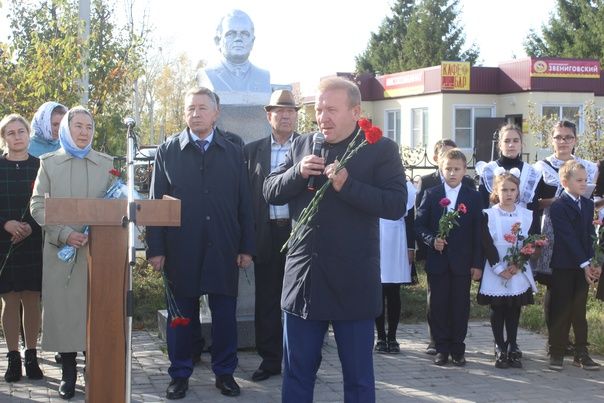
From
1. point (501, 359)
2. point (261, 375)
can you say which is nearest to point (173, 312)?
point (261, 375)

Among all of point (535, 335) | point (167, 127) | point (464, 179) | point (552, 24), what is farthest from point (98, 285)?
point (552, 24)

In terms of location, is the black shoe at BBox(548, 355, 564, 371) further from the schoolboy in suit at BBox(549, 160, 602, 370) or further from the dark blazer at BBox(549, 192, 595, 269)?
the dark blazer at BBox(549, 192, 595, 269)

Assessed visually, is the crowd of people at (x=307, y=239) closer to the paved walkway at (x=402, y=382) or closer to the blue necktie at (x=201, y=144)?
the blue necktie at (x=201, y=144)

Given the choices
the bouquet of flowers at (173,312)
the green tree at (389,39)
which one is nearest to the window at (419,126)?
the green tree at (389,39)

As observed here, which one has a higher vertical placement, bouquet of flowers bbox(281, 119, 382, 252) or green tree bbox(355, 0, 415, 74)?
green tree bbox(355, 0, 415, 74)

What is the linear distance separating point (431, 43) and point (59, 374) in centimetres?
4685

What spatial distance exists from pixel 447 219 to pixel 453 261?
1.19 feet

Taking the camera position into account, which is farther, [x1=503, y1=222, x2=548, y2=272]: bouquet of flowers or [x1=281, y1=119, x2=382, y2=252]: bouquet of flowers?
[x1=503, y1=222, x2=548, y2=272]: bouquet of flowers

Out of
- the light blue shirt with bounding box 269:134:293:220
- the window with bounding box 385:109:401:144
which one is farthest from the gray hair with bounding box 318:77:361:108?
the window with bounding box 385:109:401:144

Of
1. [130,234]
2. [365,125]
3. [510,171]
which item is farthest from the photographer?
[510,171]

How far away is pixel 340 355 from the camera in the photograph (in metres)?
4.12

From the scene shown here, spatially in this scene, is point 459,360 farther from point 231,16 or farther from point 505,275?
point 231,16

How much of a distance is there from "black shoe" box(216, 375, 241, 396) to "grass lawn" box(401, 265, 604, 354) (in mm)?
3172

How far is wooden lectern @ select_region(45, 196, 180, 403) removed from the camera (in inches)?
161
